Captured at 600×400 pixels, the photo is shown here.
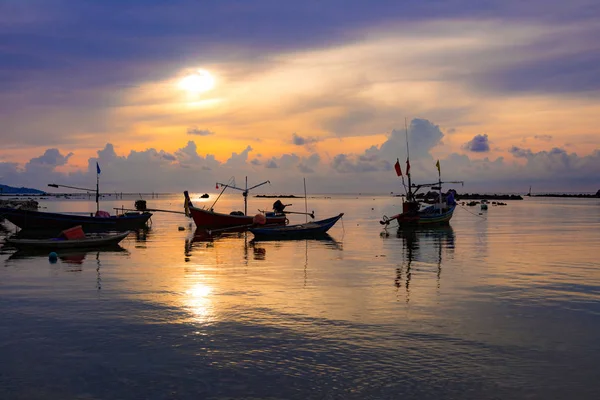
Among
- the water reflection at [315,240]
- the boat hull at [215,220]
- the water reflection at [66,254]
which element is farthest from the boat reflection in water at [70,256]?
the boat hull at [215,220]

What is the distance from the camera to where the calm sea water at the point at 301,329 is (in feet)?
36.7

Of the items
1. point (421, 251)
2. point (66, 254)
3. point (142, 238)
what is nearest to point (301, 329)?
point (421, 251)

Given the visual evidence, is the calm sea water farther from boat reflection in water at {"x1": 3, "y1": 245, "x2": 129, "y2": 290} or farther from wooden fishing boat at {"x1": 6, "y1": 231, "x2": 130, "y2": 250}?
wooden fishing boat at {"x1": 6, "y1": 231, "x2": 130, "y2": 250}

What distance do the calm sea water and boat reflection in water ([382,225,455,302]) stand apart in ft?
0.98

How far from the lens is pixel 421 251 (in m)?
36.1

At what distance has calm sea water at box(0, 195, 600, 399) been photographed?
1120cm

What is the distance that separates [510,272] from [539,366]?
1472cm

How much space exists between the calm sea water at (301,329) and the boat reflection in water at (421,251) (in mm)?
299

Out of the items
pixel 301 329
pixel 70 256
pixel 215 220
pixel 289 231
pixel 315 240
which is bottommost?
pixel 301 329

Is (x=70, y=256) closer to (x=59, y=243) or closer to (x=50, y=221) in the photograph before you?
(x=59, y=243)

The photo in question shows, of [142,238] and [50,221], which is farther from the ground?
[50,221]

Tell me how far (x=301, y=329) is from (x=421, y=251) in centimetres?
2232

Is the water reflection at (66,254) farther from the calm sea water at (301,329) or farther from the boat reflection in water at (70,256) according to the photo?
the calm sea water at (301,329)

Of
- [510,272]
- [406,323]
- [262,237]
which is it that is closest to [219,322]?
[406,323]
